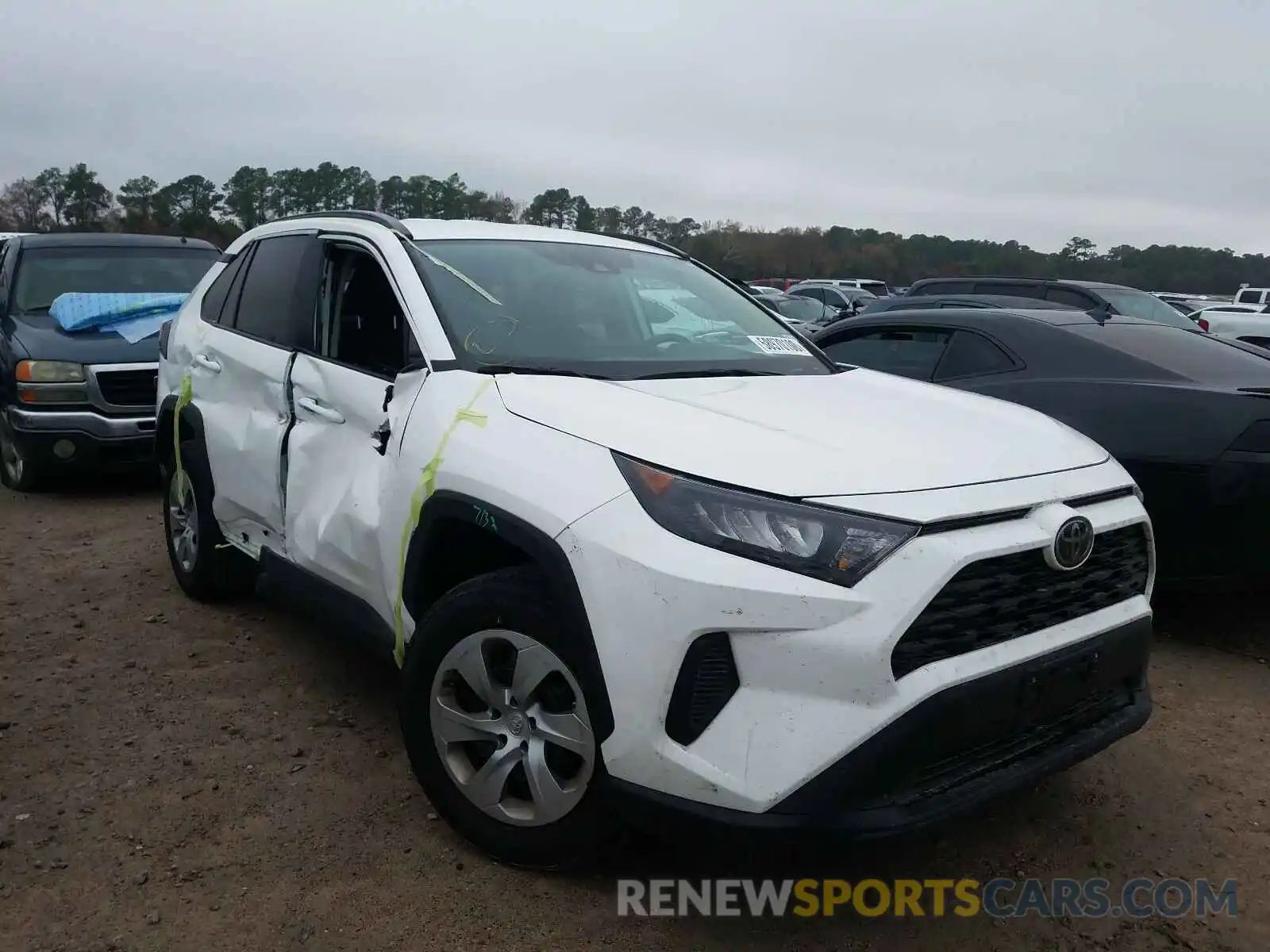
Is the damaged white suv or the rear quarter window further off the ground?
the rear quarter window

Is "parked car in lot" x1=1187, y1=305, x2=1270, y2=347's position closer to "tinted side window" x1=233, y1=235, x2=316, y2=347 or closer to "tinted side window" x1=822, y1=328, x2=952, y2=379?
"tinted side window" x1=822, y1=328, x2=952, y2=379

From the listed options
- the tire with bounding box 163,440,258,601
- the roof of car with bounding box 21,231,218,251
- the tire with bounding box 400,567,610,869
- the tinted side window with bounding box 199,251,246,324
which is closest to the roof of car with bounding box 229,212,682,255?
the tinted side window with bounding box 199,251,246,324

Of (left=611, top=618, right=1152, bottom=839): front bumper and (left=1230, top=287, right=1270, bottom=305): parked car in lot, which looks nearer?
(left=611, top=618, right=1152, bottom=839): front bumper

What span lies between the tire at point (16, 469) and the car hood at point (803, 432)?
590 centimetres

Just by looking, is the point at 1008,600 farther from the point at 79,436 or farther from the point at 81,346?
the point at 81,346

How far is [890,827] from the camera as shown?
2184mm

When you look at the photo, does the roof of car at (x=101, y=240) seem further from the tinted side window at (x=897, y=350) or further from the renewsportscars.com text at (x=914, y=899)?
the renewsportscars.com text at (x=914, y=899)

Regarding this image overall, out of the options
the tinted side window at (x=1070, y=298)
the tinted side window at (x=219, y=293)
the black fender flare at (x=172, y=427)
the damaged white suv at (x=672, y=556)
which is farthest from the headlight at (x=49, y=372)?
the tinted side window at (x=1070, y=298)

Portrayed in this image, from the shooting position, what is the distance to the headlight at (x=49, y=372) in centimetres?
702

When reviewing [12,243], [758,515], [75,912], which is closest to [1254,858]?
[758,515]

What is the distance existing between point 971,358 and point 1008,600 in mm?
3127

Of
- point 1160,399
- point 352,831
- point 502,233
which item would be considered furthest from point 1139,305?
point 352,831

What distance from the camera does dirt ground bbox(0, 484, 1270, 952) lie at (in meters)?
2.53

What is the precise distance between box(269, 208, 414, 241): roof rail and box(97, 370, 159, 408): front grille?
3523mm
